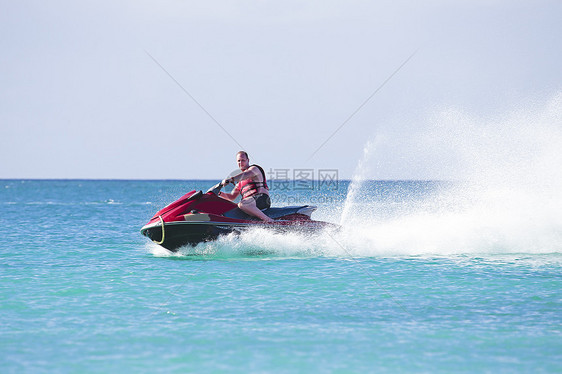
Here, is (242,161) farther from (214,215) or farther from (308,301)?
(308,301)

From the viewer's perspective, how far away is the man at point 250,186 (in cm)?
1141

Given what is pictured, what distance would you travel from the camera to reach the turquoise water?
5629mm

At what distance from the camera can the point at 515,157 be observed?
15445 mm

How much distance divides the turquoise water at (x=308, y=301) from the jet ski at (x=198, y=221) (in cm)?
31

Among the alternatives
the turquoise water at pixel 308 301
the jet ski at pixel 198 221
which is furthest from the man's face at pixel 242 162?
the turquoise water at pixel 308 301

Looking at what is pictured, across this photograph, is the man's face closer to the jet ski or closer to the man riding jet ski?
the man riding jet ski

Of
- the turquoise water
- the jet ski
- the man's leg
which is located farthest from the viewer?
the man's leg

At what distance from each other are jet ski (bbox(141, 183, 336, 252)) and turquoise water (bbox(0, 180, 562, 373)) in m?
0.31

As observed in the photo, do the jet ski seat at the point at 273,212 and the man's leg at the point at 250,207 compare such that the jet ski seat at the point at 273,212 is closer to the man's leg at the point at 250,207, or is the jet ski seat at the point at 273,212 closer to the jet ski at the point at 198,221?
the jet ski at the point at 198,221

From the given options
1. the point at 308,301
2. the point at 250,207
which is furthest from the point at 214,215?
the point at 308,301

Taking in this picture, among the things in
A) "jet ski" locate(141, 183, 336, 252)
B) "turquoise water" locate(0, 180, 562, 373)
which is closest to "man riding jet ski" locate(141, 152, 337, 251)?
"jet ski" locate(141, 183, 336, 252)

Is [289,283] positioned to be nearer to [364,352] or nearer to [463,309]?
[463,309]

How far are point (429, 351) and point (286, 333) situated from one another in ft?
5.14

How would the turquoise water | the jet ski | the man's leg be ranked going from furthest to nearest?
1. the man's leg
2. the jet ski
3. the turquoise water
